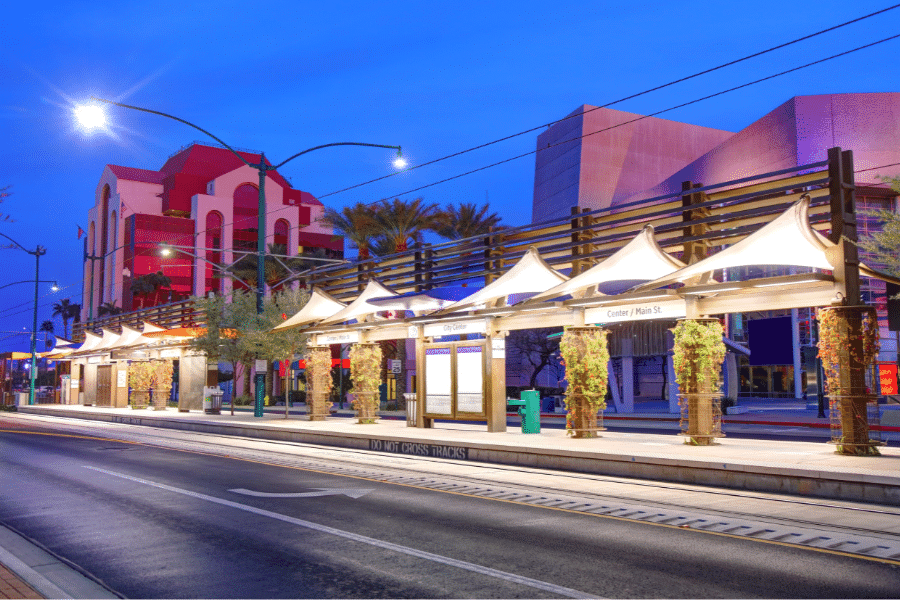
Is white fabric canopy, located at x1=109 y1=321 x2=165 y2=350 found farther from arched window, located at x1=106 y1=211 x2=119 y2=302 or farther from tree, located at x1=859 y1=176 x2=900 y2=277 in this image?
arched window, located at x1=106 y1=211 x2=119 y2=302

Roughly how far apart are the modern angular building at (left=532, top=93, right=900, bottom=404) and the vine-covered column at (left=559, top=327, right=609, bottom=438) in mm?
25805

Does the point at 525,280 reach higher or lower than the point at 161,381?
higher

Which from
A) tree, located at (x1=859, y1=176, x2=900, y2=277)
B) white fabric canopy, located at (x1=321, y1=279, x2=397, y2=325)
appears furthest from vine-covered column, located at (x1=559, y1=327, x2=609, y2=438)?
white fabric canopy, located at (x1=321, y1=279, x2=397, y2=325)

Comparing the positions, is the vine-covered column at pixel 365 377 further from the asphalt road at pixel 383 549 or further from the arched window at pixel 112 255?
the arched window at pixel 112 255

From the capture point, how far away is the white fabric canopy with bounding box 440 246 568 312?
22.3 m

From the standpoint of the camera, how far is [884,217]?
51.7 feet

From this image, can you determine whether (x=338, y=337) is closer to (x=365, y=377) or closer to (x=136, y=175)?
(x=365, y=377)

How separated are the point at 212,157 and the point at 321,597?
10756cm

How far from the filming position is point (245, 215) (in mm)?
103250

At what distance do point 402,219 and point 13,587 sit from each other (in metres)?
38.2

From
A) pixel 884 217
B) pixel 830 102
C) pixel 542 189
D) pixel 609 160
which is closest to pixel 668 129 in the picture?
pixel 609 160

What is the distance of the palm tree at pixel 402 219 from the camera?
44.1 m

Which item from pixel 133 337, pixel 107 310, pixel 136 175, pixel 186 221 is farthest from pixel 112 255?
pixel 133 337

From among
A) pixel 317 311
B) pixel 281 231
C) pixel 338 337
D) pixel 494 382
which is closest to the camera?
pixel 494 382
